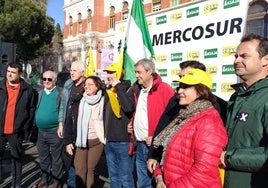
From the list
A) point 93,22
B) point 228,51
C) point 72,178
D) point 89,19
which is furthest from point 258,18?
point 89,19

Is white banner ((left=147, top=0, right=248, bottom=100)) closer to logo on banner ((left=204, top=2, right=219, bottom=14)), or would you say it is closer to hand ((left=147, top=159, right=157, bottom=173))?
logo on banner ((left=204, top=2, right=219, bottom=14))

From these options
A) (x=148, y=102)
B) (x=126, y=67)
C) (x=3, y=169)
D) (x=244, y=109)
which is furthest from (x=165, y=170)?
(x=3, y=169)

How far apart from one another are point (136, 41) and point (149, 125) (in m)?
1.52

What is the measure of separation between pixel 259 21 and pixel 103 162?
1356 centimetres

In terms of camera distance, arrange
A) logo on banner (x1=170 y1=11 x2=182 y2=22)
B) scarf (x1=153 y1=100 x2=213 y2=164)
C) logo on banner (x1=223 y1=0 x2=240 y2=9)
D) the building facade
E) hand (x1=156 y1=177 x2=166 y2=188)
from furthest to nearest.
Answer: the building facade < logo on banner (x1=170 y1=11 x2=182 y2=22) < logo on banner (x1=223 y1=0 x2=240 y2=9) < hand (x1=156 y1=177 x2=166 y2=188) < scarf (x1=153 y1=100 x2=213 y2=164)

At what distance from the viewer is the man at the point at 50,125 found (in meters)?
5.18

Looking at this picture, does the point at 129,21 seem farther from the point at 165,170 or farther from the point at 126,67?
the point at 165,170

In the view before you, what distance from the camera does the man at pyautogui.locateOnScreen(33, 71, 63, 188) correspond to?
5184mm

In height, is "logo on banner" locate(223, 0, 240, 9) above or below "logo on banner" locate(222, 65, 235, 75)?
above

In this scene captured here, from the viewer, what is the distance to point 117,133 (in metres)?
4.41

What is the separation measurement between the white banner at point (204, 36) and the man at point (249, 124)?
1500 millimetres

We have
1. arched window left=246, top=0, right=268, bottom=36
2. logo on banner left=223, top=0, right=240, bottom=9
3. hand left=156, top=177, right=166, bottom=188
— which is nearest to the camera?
hand left=156, top=177, right=166, bottom=188

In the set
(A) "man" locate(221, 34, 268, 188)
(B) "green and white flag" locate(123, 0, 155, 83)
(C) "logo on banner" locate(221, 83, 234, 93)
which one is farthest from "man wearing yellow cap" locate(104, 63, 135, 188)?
(A) "man" locate(221, 34, 268, 188)

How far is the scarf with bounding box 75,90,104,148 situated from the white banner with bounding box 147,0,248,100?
1.07m
